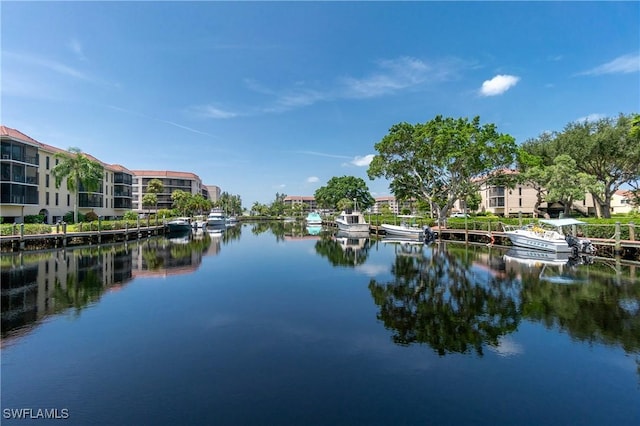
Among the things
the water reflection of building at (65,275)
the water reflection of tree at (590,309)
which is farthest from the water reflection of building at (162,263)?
the water reflection of tree at (590,309)

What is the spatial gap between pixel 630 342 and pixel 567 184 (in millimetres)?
38683

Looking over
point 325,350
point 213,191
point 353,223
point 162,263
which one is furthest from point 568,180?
point 213,191

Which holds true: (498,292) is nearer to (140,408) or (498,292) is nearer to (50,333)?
(140,408)

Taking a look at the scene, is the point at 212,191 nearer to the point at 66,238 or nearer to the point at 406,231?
the point at 66,238

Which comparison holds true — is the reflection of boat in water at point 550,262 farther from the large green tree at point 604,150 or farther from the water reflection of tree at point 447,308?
the large green tree at point 604,150

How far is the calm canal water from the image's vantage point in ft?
20.1

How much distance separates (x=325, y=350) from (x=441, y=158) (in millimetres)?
37036

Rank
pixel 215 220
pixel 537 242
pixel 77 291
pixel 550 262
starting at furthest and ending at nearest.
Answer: pixel 215 220
pixel 537 242
pixel 550 262
pixel 77 291

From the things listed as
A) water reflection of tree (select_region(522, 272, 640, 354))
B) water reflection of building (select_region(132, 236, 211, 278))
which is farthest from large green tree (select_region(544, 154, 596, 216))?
water reflection of building (select_region(132, 236, 211, 278))

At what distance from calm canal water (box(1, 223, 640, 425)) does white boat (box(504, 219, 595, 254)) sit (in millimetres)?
7891

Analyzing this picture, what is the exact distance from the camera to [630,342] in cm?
902

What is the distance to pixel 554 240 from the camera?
2548cm

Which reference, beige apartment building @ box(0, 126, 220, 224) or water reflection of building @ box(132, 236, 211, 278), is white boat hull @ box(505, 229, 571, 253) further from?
beige apartment building @ box(0, 126, 220, 224)

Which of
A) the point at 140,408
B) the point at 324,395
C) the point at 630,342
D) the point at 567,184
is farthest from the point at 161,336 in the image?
the point at 567,184
